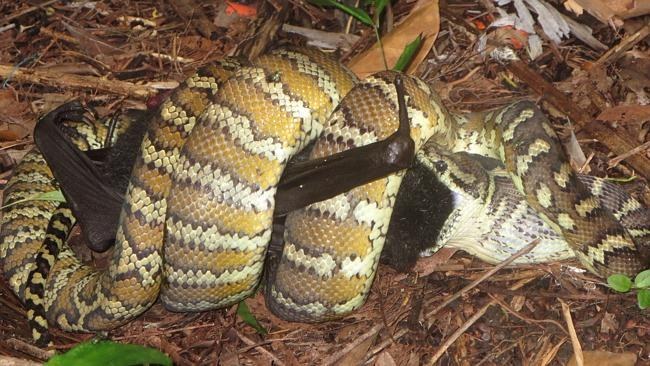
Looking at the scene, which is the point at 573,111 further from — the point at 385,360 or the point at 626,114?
the point at 385,360

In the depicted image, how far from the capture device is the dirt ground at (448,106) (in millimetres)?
3822

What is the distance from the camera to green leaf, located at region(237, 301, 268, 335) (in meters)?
4.01

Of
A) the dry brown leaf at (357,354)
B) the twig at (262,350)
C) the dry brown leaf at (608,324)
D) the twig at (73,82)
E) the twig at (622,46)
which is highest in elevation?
the twig at (622,46)

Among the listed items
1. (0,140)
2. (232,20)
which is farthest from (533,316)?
(0,140)

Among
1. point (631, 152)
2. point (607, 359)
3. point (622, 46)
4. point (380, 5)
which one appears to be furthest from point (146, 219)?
point (622, 46)

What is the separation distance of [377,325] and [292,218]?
77 cm

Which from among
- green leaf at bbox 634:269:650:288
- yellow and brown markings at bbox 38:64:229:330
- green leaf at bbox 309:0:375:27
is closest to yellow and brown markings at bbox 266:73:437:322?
Result: yellow and brown markings at bbox 38:64:229:330

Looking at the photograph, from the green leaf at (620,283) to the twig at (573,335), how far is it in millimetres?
265

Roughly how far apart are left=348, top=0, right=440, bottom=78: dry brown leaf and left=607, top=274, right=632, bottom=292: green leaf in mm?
2016

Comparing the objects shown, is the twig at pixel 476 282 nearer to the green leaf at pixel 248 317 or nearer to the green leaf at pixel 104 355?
the green leaf at pixel 248 317

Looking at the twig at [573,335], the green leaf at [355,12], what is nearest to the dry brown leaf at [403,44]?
the green leaf at [355,12]

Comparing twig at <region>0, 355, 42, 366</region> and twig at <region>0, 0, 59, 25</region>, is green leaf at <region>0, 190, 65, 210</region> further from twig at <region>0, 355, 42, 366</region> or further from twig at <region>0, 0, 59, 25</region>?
twig at <region>0, 0, 59, 25</region>

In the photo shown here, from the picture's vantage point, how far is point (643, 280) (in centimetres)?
382

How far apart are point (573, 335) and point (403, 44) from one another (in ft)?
7.69
